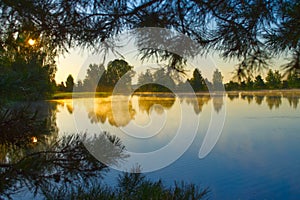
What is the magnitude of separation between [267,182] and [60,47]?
382 centimetres

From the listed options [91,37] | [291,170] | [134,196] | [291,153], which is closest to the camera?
[91,37]

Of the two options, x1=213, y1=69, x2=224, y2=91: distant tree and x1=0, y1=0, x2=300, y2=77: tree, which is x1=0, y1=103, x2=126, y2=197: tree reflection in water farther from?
x1=213, y1=69, x2=224, y2=91: distant tree

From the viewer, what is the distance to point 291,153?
17.8 feet

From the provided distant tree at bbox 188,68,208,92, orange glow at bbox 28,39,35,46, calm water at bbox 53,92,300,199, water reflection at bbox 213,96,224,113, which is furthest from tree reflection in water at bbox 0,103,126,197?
calm water at bbox 53,92,300,199

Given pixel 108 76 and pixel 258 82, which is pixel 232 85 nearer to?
pixel 258 82

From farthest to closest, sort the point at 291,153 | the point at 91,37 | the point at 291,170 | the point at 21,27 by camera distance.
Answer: the point at 291,153
the point at 291,170
the point at 91,37
the point at 21,27

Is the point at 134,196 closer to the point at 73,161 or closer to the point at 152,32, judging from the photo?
the point at 73,161

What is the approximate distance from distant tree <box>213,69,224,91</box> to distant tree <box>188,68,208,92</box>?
0.07 meters

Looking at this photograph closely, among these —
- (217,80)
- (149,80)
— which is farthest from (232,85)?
(149,80)

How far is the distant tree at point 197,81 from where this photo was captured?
102cm

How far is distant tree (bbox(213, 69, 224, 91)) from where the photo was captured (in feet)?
2.98

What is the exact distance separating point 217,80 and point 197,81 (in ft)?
0.40

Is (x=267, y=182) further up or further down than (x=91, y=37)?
further down

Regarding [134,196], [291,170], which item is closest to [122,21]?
[134,196]
